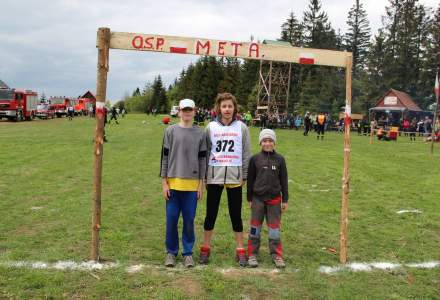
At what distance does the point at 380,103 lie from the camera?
52.9 metres

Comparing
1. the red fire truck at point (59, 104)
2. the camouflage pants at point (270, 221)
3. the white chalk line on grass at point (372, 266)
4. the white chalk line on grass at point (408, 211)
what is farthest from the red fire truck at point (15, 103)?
the white chalk line on grass at point (372, 266)

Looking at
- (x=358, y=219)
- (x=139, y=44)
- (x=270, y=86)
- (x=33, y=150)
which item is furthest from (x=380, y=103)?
(x=139, y=44)

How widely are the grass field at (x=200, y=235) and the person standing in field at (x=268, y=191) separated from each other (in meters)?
0.31

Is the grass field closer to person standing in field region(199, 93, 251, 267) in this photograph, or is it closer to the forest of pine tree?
person standing in field region(199, 93, 251, 267)

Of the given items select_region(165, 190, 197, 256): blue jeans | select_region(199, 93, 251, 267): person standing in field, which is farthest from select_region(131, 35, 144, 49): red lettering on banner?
select_region(165, 190, 197, 256): blue jeans

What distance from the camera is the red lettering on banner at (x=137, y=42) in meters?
5.57

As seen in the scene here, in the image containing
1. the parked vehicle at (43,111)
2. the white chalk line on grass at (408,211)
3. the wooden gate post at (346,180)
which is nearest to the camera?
the wooden gate post at (346,180)

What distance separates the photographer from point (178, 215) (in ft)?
18.3

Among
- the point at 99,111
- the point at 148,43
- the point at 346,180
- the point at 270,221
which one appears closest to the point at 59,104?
the point at 99,111

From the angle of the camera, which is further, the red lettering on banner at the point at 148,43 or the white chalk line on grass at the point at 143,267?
the red lettering on banner at the point at 148,43

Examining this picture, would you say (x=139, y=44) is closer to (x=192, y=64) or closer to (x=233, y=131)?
(x=233, y=131)

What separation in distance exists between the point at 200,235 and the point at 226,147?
1928 millimetres

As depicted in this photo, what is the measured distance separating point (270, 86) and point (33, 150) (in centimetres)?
3350

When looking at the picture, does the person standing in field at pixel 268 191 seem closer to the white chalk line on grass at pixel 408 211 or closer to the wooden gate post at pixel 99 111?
the wooden gate post at pixel 99 111
